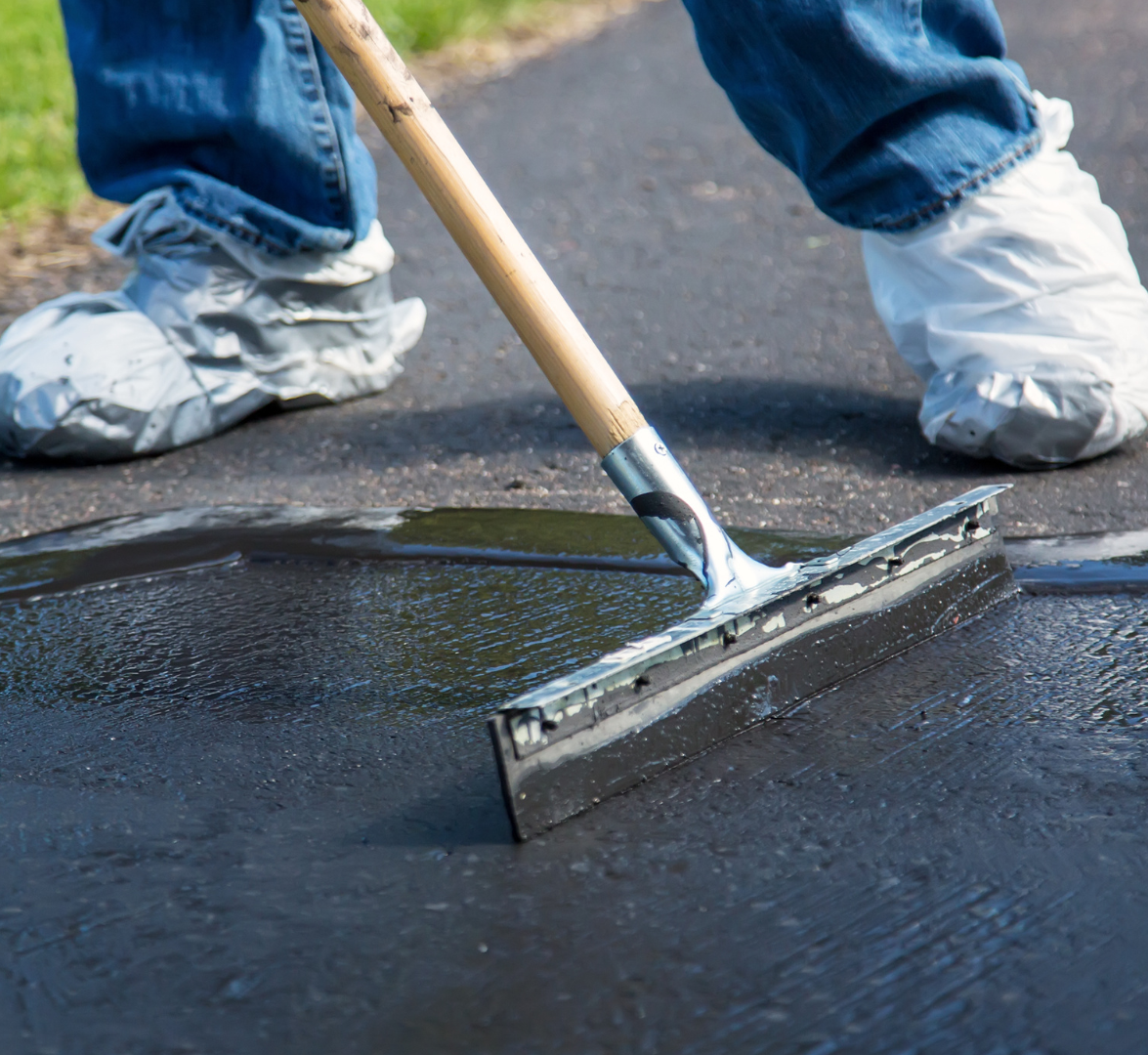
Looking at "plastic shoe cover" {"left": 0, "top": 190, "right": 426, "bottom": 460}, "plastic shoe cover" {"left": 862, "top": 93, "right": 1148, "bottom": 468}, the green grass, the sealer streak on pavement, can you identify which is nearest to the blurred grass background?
the green grass

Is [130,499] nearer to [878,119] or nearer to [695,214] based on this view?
[878,119]

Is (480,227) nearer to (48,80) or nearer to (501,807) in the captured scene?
(501,807)

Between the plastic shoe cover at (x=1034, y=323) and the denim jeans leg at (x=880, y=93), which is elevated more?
the denim jeans leg at (x=880, y=93)

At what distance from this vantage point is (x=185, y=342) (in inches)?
94.3

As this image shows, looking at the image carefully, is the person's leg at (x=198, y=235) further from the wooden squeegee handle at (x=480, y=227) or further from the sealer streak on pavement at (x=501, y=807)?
the wooden squeegee handle at (x=480, y=227)

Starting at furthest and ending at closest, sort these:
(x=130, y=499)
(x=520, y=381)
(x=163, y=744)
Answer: (x=520, y=381) → (x=130, y=499) → (x=163, y=744)

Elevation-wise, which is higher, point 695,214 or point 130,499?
point 130,499

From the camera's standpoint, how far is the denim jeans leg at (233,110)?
2.31 m

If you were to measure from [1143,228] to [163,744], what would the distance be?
8.62 feet

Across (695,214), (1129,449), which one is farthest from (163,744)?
(695,214)

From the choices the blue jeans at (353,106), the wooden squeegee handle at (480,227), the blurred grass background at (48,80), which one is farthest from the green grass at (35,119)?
the wooden squeegee handle at (480,227)

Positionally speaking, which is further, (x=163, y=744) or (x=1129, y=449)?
(x=1129, y=449)

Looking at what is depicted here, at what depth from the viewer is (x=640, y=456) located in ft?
4.91

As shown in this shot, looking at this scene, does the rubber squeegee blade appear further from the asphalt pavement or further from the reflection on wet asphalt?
the asphalt pavement
